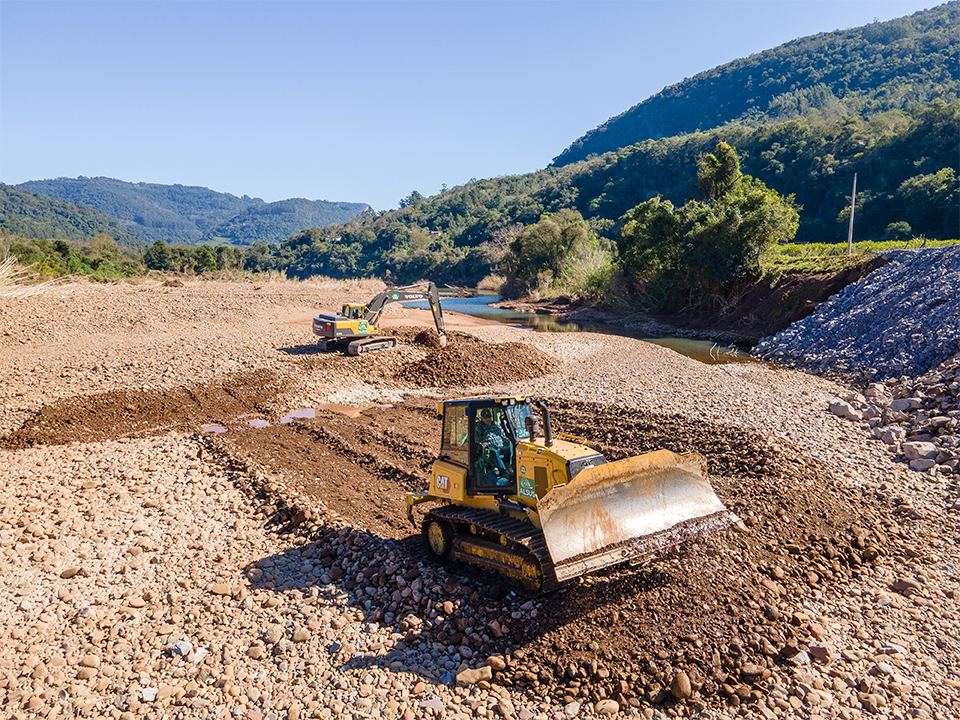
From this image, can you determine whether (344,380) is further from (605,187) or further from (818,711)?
(605,187)

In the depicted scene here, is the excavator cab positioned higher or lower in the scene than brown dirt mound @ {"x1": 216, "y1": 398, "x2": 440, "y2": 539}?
higher

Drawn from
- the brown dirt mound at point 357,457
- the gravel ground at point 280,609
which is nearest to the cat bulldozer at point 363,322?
the brown dirt mound at point 357,457

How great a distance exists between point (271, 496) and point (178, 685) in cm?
450

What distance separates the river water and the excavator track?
19180mm

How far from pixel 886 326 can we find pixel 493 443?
18.2m

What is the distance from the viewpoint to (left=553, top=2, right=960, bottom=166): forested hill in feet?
345

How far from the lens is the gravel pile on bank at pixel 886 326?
1731cm

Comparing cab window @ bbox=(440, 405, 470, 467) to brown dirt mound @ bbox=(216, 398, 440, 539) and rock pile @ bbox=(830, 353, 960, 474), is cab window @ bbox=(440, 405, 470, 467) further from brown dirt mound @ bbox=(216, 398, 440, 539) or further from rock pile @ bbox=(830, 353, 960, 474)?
rock pile @ bbox=(830, 353, 960, 474)

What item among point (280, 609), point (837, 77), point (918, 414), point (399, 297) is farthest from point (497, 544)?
point (837, 77)

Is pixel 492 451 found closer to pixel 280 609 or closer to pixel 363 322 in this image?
pixel 280 609

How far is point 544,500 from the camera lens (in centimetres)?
623

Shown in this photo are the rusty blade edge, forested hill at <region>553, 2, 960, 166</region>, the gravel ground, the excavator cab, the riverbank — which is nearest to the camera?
the gravel ground

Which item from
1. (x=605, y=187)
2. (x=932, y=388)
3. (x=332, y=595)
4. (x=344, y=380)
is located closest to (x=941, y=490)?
(x=932, y=388)

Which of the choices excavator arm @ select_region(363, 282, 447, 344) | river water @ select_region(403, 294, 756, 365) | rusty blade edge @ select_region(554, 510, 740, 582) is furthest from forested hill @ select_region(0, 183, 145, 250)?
rusty blade edge @ select_region(554, 510, 740, 582)
